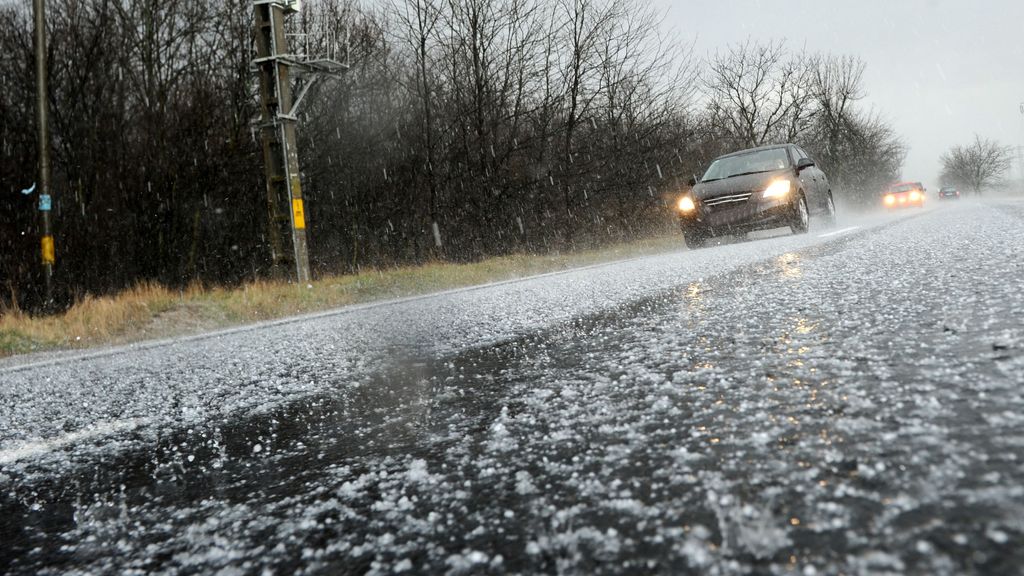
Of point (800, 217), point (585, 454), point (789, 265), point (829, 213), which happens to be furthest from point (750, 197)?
point (585, 454)

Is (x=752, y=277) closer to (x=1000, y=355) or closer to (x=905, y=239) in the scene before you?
(x=905, y=239)

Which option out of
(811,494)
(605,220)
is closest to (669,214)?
(605,220)

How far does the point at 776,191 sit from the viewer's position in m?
11.1

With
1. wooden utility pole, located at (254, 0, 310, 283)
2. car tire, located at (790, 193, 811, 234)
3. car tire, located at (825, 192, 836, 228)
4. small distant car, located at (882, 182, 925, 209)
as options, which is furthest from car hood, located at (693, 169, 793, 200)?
small distant car, located at (882, 182, 925, 209)

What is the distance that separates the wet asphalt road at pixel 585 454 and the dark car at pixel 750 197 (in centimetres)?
783

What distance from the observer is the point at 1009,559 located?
0.85 m

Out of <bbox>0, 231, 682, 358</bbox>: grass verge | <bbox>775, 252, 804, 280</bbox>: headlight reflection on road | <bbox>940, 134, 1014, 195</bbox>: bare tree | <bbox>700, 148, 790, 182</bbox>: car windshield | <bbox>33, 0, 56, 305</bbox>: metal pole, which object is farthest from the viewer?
<bbox>940, 134, 1014, 195</bbox>: bare tree

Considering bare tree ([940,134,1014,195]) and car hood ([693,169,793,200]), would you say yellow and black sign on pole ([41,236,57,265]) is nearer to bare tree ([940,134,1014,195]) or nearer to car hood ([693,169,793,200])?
car hood ([693,169,793,200])

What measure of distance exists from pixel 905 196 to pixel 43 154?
37.0 m

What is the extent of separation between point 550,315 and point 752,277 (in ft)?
5.19

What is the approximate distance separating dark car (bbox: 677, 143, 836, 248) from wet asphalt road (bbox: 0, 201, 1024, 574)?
7.83m

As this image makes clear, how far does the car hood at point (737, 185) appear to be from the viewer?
11.3 meters

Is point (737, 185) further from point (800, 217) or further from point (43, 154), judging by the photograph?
point (43, 154)

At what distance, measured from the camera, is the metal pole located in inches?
470
